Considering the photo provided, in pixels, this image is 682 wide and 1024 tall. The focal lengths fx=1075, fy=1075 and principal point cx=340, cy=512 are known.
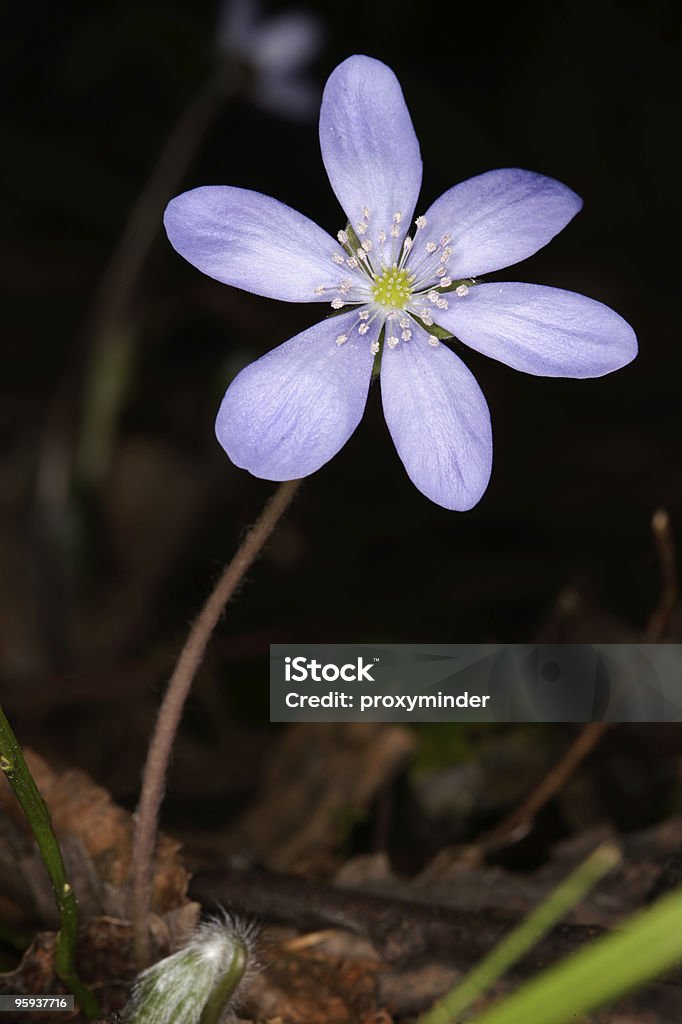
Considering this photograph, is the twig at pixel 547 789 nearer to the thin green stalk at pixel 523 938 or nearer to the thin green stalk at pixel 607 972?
the thin green stalk at pixel 523 938

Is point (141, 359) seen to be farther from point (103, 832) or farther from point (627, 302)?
point (103, 832)

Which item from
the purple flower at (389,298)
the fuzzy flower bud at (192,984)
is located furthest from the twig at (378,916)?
the purple flower at (389,298)

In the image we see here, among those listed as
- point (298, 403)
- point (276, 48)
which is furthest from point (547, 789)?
point (276, 48)

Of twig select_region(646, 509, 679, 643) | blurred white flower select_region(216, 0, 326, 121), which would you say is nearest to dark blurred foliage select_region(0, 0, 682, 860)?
blurred white flower select_region(216, 0, 326, 121)

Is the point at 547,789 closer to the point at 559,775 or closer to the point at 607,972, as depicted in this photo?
the point at 559,775

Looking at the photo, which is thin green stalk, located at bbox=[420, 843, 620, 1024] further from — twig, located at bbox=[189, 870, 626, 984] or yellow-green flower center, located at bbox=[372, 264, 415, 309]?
yellow-green flower center, located at bbox=[372, 264, 415, 309]

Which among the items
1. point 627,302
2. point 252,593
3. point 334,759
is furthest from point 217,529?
point 627,302
